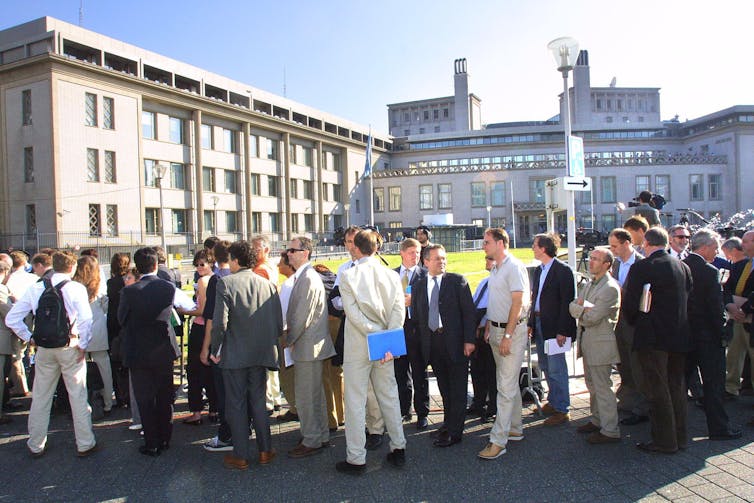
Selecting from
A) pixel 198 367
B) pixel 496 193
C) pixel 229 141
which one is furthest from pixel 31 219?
pixel 496 193

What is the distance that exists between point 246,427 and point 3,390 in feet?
11.9

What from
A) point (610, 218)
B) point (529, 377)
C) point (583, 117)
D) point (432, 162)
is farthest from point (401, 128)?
point (529, 377)

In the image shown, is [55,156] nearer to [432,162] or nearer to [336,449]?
[336,449]

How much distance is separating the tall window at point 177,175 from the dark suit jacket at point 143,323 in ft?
136

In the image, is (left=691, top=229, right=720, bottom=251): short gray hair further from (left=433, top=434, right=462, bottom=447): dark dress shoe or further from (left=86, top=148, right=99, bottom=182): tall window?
(left=86, top=148, right=99, bottom=182): tall window

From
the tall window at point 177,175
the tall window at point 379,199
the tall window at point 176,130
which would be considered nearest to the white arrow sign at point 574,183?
the tall window at point 177,175

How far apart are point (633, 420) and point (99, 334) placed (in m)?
6.40

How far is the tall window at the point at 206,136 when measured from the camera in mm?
47031

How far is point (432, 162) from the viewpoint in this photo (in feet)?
247

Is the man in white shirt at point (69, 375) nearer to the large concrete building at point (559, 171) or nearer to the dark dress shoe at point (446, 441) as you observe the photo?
the dark dress shoe at point (446, 441)

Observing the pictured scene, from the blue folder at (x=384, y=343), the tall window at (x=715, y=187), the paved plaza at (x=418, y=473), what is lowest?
the paved plaza at (x=418, y=473)

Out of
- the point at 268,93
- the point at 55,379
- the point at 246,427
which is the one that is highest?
the point at 268,93

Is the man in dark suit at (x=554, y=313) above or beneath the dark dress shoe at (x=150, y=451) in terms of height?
above

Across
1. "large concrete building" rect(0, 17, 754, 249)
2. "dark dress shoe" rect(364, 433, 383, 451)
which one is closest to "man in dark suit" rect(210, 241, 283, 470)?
"dark dress shoe" rect(364, 433, 383, 451)
